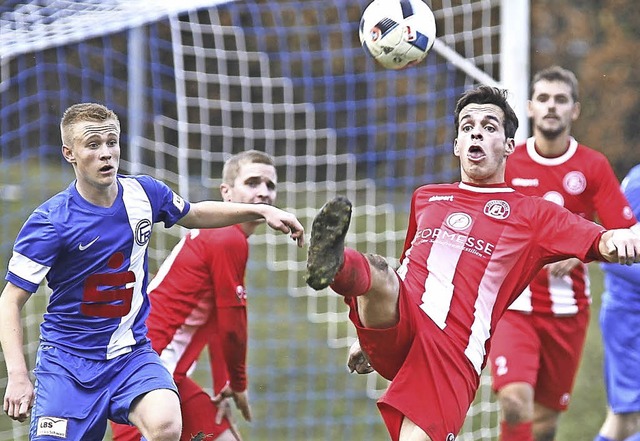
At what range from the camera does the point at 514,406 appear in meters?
6.04

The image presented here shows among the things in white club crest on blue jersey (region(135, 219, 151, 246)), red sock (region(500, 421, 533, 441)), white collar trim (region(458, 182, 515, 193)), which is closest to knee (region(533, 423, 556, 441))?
red sock (region(500, 421, 533, 441))

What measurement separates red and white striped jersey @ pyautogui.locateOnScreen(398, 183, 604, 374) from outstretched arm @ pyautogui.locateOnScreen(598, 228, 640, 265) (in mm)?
248

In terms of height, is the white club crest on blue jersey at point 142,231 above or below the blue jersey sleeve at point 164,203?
below

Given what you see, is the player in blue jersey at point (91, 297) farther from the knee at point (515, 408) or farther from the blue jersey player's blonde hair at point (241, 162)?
the knee at point (515, 408)

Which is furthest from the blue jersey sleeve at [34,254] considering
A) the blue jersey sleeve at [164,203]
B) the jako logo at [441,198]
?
the jako logo at [441,198]

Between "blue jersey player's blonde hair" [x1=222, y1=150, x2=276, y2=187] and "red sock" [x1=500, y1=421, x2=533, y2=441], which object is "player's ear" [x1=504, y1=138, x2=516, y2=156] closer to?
"blue jersey player's blonde hair" [x1=222, y1=150, x2=276, y2=187]

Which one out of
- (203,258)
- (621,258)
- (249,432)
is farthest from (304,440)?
(621,258)

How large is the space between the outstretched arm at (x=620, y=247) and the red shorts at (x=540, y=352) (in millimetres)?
1849

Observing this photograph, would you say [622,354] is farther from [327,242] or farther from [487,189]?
[327,242]

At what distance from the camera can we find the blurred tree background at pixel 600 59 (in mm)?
15312

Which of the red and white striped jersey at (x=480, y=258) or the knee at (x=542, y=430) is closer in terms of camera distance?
the red and white striped jersey at (x=480, y=258)

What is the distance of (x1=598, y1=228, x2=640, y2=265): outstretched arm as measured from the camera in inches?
165

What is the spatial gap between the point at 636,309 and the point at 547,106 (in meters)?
1.26

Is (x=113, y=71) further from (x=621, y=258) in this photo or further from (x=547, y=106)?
(x=621, y=258)
